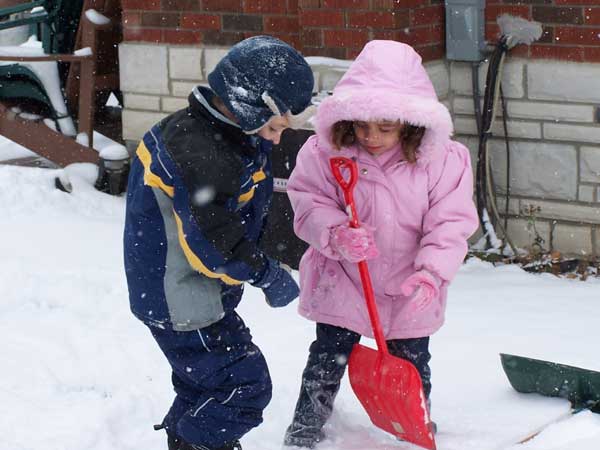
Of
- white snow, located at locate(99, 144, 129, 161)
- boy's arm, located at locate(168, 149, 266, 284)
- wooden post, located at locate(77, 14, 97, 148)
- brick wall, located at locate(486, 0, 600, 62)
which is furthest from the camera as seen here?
wooden post, located at locate(77, 14, 97, 148)

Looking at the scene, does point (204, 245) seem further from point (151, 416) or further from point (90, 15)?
point (90, 15)

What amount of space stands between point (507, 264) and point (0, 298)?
256 centimetres

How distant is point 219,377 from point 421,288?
0.64m

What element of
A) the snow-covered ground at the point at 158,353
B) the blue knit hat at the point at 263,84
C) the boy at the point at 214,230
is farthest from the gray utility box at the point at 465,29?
the blue knit hat at the point at 263,84

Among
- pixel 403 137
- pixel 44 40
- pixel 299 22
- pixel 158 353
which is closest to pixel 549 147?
pixel 299 22

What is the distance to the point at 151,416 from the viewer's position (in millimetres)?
3840

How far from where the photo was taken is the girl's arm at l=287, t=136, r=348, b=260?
3.34m

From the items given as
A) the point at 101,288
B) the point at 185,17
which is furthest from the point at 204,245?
the point at 185,17

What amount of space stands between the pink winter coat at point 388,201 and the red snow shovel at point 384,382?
0.28 ft

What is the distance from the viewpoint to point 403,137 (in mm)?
3328

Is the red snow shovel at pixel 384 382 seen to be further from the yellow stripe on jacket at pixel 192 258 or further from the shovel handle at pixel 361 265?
the yellow stripe on jacket at pixel 192 258

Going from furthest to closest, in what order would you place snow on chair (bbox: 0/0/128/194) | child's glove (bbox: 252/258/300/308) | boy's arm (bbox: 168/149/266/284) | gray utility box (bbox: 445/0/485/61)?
snow on chair (bbox: 0/0/128/194) < gray utility box (bbox: 445/0/485/61) < child's glove (bbox: 252/258/300/308) < boy's arm (bbox: 168/149/266/284)

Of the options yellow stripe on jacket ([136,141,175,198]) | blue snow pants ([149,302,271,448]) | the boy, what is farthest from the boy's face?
blue snow pants ([149,302,271,448])

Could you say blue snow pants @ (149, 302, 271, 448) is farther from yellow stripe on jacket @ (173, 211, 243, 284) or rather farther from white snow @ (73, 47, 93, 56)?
white snow @ (73, 47, 93, 56)
